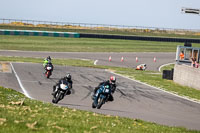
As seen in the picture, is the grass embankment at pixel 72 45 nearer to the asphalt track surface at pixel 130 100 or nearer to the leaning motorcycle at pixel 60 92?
the asphalt track surface at pixel 130 100

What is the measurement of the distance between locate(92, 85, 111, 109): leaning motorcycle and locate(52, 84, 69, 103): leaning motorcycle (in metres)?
1.63

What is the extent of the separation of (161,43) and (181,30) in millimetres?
22543

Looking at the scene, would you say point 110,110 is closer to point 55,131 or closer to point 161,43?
point 55,131

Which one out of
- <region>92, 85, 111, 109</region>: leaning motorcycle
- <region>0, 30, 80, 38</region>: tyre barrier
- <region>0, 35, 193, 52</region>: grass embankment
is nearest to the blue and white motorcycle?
<region>92, 85, 111, 109</region>: leaning motorcycle

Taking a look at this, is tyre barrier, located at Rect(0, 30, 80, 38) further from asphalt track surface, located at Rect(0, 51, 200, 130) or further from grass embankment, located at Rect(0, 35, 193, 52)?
asphalt track surface, located at Rect(0, 51, 200, 130)

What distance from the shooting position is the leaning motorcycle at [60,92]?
18.5 m

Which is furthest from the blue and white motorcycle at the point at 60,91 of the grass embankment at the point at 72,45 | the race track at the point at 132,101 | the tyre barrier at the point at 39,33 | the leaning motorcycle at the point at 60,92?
the tyre barrier at the point at 39,33

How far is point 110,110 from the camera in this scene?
17.8 metres

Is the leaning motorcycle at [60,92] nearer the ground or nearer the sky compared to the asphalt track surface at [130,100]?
nearer the sky

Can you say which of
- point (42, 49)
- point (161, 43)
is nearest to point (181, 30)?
point (161, 43)

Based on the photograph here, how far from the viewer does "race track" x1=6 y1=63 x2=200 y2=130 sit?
16.8m

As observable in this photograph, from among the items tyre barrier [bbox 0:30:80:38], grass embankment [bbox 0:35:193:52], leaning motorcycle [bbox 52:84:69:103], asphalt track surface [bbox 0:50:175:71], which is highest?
tyre barrier [bbox 0:30:80:38]

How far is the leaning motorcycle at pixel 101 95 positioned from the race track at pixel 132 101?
325 millimetres

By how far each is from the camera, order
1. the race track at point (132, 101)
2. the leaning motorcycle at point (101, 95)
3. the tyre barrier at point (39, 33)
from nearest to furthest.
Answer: the race track at point (132, 101) < the leaning motorcycle at point (101, 95) < the tyre barrier at point (39, 33)
